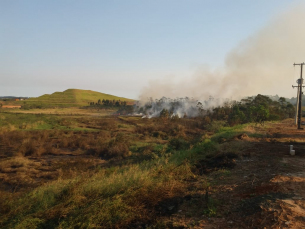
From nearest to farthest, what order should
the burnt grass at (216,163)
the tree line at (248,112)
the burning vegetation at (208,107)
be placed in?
1. the burnt grass at (216,163)
2. the tree line at (248,112)
3. the burning vegetation at (208,107)

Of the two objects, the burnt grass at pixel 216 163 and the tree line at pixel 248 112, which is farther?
the tree line at pixel 248 112

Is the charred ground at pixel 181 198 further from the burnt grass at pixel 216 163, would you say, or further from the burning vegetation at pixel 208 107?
the burning vegetation at pixel 208 107

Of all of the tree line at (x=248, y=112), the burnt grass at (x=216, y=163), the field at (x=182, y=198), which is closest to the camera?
the field at (x=182, y=198)

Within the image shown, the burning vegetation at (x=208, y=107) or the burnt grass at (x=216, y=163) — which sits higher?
the burning vegetation at (x=208, y=107)

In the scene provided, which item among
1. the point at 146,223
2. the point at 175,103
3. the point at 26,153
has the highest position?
the point at 175,103

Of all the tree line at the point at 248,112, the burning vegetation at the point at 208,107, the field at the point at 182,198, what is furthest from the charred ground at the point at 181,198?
the burning vegetation at the point at 208,107

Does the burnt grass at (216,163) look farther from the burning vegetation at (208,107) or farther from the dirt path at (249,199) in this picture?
the burning vegetation at (208,107)

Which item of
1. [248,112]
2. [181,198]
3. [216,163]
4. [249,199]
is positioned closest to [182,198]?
[181,198]

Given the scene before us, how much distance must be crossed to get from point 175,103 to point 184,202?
4816 cm

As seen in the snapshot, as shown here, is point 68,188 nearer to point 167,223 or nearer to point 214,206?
point 167,223

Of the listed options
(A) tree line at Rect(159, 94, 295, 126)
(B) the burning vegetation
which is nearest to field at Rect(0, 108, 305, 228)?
(A) tree line at Rect(159, 94, 295, 126)

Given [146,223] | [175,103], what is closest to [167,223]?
[146,223]

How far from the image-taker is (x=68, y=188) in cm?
622

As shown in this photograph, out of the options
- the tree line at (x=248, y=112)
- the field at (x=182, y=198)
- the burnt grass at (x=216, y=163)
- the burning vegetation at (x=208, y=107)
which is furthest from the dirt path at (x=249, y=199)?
the burning vegetation at (x=208, y=107)
